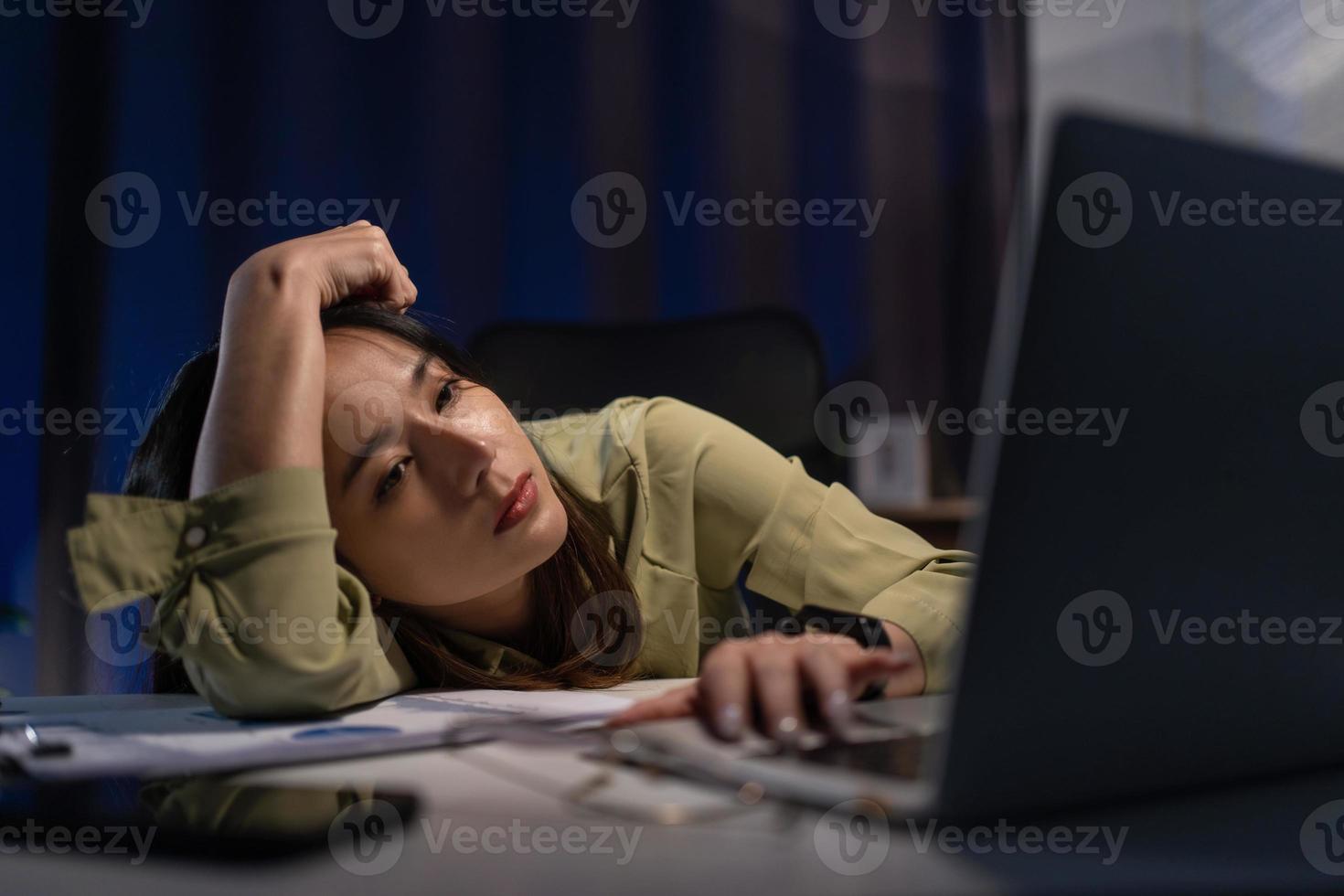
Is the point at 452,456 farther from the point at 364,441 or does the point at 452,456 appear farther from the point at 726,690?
the point at 726,690

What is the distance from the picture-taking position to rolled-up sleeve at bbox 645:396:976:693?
0.99 meters

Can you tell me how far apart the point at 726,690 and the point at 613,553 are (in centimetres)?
65

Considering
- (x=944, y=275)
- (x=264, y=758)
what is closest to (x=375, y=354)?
(x=264, y=758)

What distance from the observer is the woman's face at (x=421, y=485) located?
2.75 ft

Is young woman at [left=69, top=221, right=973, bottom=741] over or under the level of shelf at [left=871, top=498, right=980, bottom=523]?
over

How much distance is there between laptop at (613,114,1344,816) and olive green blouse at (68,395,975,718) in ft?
0.12

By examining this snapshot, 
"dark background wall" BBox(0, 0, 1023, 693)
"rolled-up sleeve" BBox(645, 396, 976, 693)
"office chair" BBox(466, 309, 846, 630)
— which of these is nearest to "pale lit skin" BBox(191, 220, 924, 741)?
"rolled-up sleeve" BBox(645, 396, 976, 693)

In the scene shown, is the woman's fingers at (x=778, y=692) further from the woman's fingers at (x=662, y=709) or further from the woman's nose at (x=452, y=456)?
the woman's nose at (x=452, y=456)

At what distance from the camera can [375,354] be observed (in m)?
0.91

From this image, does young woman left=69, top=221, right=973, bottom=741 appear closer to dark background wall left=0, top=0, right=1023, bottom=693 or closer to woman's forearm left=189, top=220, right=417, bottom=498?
woman's forearm left=189, top=220, right=417, bottom=498

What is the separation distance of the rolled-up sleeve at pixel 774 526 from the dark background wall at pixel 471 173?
99 cm

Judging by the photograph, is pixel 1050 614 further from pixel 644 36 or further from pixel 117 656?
pixel 644 36

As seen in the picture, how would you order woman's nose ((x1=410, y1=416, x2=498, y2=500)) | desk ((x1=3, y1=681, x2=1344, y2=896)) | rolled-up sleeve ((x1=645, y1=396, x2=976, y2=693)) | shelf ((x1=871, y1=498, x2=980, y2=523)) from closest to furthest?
desk ((x1=3, y1=681, x2=1344, y2=896)), woman's nose ((x1=410, y1=416, x2=498, y2=500)), rolled-up sleeve ((x1=645, y1=396, x2=976, y2=693)), shelf ((x1=871, y1=498, x2=980, y2=523))

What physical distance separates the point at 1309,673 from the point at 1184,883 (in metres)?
0.18
